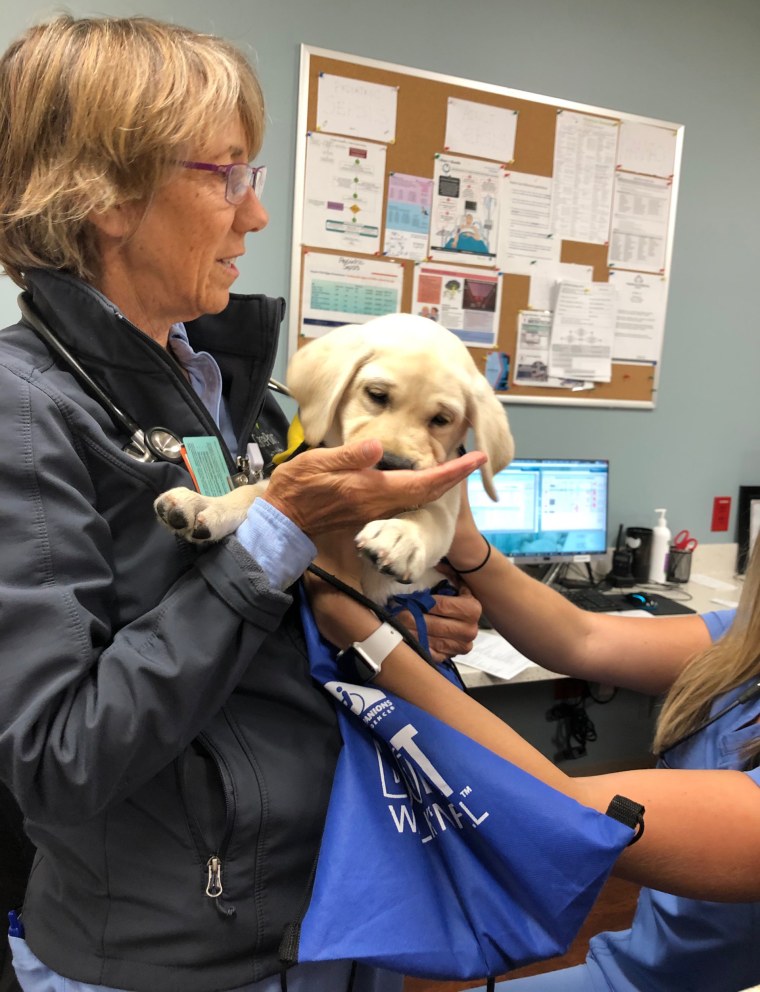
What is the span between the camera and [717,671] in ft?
3.76

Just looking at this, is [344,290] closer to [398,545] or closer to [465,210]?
[465,210]

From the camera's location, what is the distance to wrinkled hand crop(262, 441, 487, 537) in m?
0.80

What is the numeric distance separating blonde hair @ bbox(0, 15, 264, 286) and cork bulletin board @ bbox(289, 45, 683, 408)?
1.54 meters

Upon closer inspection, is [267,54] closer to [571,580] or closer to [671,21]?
[671,21]

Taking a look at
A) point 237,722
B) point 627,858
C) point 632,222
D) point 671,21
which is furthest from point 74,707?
point 671,21

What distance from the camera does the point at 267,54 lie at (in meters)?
2.19

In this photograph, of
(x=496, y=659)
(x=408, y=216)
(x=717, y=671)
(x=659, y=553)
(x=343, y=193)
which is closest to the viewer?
(x=717, y=671)

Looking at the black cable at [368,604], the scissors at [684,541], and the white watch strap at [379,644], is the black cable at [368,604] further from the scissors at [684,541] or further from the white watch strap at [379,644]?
the scissors at [684,541]

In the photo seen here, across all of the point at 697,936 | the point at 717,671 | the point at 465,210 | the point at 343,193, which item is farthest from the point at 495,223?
the point at 697,936

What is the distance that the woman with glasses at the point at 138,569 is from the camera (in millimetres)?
668

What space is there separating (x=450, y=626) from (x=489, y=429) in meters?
0.33

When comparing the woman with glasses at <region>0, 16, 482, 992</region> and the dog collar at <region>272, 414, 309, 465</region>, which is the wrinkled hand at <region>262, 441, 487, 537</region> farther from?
the dog collar at <region>272, 414, 309, 465</region>

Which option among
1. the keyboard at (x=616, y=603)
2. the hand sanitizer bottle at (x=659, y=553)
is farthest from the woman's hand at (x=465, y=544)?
the hand sanitizer bottle at (x=659, y=553)

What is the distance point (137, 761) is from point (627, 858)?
1.91ft
